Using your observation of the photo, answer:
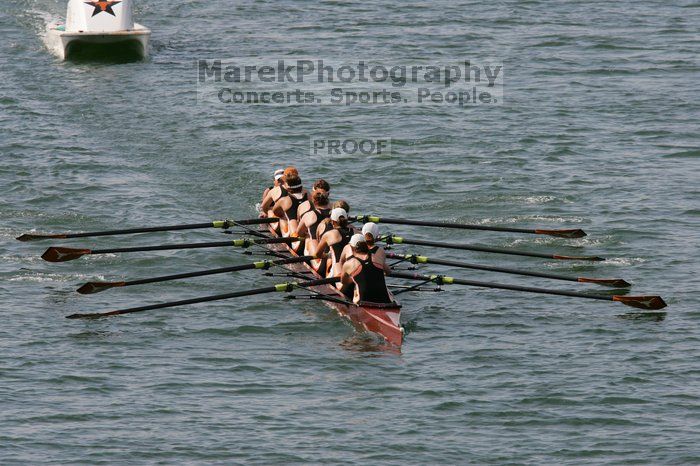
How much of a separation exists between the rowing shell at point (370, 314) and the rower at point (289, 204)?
331 cm

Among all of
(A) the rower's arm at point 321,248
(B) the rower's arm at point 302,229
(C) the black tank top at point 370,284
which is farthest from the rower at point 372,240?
(B) the rower's arm at point 302,229

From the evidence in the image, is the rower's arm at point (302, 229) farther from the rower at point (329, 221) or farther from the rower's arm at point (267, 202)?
the rower's arm at point (267, 202)

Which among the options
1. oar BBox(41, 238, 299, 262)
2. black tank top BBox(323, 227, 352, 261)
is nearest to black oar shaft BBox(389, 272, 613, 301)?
black tank top BBox(323, 227, 352, 261)

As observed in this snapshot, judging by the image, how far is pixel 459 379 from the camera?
22.8m

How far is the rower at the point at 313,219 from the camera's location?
2742 cm

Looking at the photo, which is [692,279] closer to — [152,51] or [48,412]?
[48,412]

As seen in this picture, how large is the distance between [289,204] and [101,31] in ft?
64.7

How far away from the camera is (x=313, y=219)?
90.2 feet

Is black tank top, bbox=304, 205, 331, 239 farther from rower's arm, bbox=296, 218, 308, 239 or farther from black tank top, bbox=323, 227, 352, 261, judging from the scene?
black tank top, bbox=323, 227, 352, 261

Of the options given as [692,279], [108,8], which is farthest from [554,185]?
[108,8]

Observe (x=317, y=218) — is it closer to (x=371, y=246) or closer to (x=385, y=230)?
(x=371, y=246)

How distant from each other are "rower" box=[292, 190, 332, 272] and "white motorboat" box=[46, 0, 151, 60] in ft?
68.2

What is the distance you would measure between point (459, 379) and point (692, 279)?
7.73 metres

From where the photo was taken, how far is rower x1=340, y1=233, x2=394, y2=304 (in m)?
24.5
